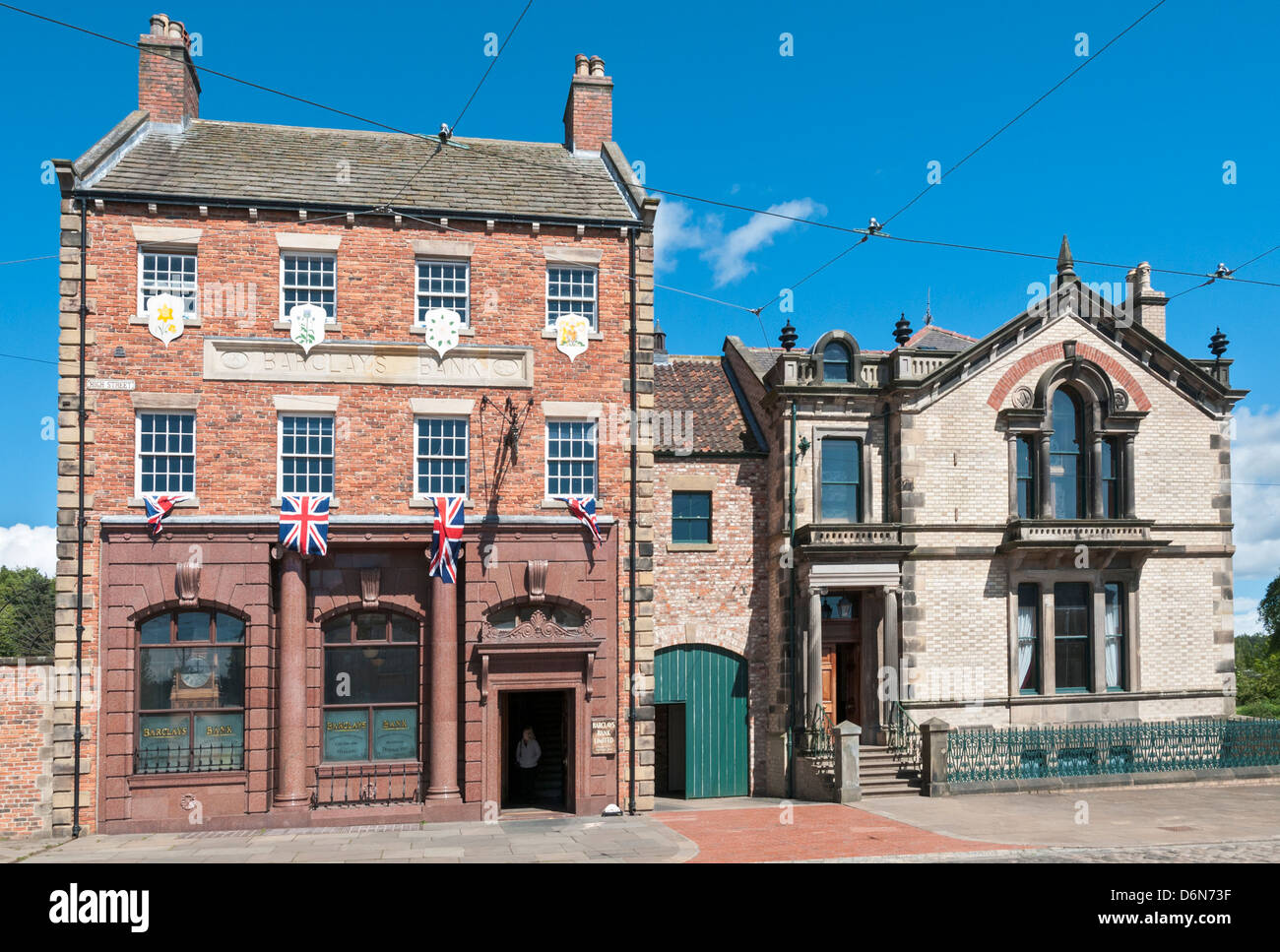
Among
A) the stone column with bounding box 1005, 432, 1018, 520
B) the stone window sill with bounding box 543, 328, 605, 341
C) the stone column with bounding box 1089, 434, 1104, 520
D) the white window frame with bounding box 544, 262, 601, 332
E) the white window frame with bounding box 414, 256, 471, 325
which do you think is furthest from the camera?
the stone column with bounding box 1089, 434, 1104, 520

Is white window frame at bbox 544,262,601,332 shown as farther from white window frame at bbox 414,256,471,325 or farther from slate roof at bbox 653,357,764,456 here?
slate roof at bbox 653,357,764,456

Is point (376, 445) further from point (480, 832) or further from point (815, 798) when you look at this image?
point (815, 798)

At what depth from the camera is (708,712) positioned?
985 inches

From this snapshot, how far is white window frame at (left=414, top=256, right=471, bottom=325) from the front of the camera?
21.3m

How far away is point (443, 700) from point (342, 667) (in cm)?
208

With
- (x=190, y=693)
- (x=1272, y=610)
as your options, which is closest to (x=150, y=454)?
(x=190, y=693)

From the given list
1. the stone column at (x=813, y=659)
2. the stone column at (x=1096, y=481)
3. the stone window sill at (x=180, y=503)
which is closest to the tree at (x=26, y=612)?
the stone window sill at (x=180, y=503)

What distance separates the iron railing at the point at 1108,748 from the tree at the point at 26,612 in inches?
2415

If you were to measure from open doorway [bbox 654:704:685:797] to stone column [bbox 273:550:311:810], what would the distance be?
8684mm

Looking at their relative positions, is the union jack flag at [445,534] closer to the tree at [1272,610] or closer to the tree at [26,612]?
the tree at [1272,610]

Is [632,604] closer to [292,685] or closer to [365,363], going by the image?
[292,685]

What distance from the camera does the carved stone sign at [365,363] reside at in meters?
20.3

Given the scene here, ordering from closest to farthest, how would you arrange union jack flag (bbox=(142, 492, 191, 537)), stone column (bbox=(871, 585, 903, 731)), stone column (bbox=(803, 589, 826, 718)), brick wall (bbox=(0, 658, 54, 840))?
brick wall (bbox=(0, 658, 54, 840)) < union jack flag (bbox=(142, 492, 191, 537)) < stone column (bbox=(803, 589, 826, 718)) < stone column (bbox=(871, 585, 903, 731))

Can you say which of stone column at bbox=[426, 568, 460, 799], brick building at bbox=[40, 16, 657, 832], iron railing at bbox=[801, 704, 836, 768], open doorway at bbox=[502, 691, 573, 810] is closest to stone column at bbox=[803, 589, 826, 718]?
iron railing at bbox=[801, 704, 836, 768]
